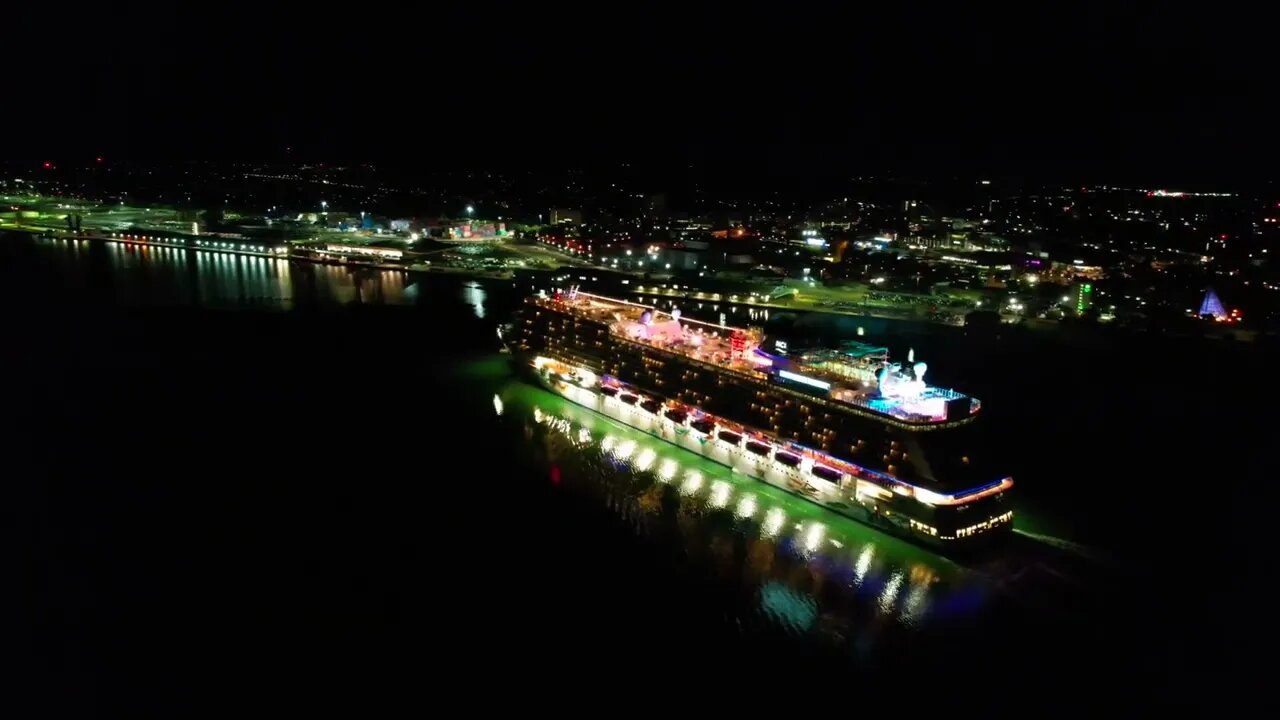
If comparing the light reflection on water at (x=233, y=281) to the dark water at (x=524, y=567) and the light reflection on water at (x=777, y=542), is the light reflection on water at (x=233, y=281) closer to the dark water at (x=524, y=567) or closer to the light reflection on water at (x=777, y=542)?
the dark water at (x=524, y=567)

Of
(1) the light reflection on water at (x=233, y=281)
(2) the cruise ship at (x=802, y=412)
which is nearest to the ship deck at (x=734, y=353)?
(2) the cruise ship at (x=802, y=412)

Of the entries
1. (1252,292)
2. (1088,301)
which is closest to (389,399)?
(1088,301)

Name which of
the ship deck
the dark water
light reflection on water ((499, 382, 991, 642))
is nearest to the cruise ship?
the ship deck

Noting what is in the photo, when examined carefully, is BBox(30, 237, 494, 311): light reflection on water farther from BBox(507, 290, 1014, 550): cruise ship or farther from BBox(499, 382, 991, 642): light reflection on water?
BBox(499, 382, 991, 642): light reflection on water

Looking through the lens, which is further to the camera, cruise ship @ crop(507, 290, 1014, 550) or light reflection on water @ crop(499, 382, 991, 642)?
cruise ship @ crop(507, 290, 1014, 550)

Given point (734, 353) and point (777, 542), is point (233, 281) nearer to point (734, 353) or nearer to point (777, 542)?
point (734, 353)

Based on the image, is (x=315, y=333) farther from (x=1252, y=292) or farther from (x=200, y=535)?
(x=1252, y=292)
